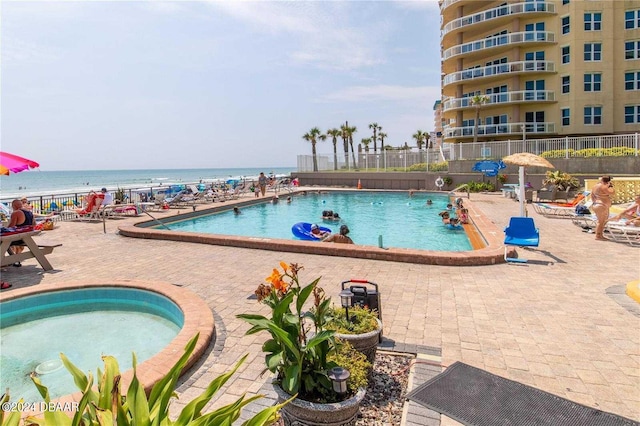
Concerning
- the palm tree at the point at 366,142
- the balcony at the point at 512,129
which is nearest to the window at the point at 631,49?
the balcony at the point at 512,129

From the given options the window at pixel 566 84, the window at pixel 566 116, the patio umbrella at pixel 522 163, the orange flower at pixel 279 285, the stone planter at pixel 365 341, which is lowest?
the stone planter at pixel 365 341

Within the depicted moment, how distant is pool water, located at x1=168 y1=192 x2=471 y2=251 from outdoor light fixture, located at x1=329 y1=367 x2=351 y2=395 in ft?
31.0

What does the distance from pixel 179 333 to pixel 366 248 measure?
4790 mm

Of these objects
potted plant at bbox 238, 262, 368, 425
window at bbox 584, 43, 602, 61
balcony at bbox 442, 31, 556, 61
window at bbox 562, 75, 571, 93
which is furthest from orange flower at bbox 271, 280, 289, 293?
window at bbox 584, 43, 602, 61

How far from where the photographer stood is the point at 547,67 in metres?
31.7

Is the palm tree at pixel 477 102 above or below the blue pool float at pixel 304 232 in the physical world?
above

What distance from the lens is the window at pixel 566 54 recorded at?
3098 cm

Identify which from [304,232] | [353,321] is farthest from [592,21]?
[353,321]

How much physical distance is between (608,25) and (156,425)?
3950 centimetres

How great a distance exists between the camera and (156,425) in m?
1.65

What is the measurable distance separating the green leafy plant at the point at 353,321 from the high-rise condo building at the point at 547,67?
28.8 metres

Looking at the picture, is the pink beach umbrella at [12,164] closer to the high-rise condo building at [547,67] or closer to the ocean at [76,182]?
the ocean at [76,182]

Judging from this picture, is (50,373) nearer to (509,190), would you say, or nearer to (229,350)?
(229,350)

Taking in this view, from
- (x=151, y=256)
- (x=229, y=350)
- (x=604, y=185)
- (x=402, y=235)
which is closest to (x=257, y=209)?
(x=402, y=235)
